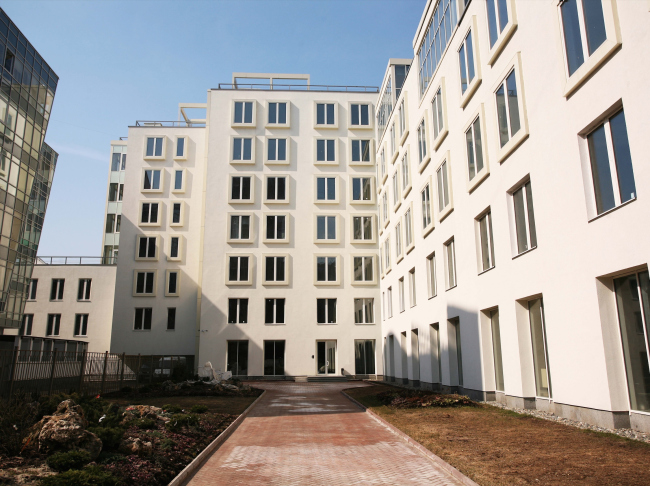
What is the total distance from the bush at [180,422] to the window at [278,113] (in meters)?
36.8

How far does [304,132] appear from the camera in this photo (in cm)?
4700

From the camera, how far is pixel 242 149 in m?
46.3

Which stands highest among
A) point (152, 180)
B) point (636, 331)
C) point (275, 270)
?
point (152, 180)

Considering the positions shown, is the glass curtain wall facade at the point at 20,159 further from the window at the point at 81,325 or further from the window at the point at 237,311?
the window at the point at 237,311

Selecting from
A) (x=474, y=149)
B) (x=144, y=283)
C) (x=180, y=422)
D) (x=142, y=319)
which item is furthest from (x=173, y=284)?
(x=180, y=422)

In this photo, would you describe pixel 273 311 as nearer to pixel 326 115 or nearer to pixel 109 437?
pixel 326 115

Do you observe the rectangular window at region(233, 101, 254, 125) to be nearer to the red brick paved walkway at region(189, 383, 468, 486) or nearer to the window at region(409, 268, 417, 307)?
the window at region(409, 268, 417, 307)

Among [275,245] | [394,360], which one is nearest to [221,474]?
[394,360]

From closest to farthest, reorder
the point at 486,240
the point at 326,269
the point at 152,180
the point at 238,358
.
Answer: the point at 486,240, the point at 238,358, the point at 326,269, the point at 152,180

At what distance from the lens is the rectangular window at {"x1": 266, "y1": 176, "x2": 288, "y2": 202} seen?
4559cm

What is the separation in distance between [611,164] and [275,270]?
114ft

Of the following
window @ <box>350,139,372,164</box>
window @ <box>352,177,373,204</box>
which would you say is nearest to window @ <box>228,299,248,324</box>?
window @ <box>352,177,373,204</box>

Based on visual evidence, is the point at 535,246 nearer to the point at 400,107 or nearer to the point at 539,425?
the point at 539,425

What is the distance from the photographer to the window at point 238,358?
139 feet
